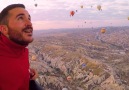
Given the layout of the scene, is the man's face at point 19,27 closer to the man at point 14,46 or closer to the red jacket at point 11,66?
the man at point 14,46

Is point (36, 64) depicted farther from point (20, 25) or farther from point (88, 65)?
point (20, 25)

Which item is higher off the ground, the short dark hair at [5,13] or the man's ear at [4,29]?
the short dark hair at [5,13]

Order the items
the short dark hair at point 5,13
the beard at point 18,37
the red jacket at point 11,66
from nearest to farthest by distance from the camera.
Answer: the red jacket at point 11,66
the beard at point 18,37
the short dark hair at point 5,13

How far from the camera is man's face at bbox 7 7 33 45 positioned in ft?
11.4

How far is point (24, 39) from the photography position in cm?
348

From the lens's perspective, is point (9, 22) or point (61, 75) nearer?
point (9, 22)

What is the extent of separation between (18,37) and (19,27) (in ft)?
0.55

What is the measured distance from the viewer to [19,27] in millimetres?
3553

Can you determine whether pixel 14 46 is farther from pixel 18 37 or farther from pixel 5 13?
pixel 5 13

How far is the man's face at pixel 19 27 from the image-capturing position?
3.49 metres

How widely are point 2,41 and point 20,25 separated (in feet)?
1.23

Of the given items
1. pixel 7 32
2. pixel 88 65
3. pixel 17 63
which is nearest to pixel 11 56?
pixel 17 63

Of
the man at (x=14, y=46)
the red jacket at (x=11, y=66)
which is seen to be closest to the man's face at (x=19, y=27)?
the man at (x=14, y=46)

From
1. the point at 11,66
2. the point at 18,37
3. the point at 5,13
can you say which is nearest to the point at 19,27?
the point at 18,37
